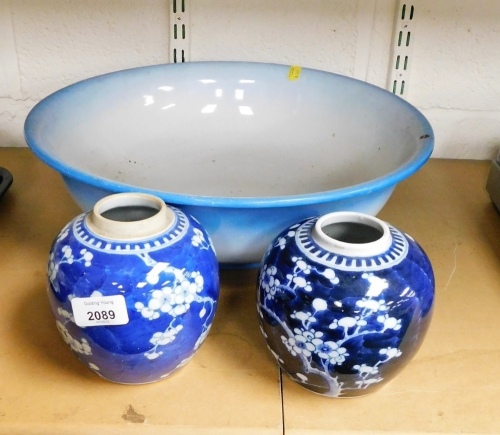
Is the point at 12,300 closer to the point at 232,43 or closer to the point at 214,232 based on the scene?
the point at 214,232

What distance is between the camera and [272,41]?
840mm

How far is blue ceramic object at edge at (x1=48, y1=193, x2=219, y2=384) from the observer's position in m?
0.42

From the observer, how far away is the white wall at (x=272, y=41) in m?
0.82

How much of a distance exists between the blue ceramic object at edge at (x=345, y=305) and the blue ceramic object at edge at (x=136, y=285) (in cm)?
6

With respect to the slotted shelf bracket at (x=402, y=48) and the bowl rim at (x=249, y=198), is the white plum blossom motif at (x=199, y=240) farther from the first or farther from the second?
the slotted shelf bracket at (x=402, y=48)

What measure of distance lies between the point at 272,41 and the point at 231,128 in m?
0.16

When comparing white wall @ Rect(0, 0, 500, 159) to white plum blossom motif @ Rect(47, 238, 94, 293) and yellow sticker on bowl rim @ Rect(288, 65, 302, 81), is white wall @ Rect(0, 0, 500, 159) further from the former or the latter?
white plum blossom motif @ Rect(47, 238, 94, 293)

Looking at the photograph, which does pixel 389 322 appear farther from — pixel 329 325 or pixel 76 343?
pixel 76 343

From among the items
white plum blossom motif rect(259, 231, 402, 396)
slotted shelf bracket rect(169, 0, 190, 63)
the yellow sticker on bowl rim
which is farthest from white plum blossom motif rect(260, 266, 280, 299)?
slotted shelf bracket rect(169, 0, 190, 63)

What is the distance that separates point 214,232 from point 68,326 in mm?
153

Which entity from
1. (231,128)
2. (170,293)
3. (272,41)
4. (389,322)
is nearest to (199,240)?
(170,293)

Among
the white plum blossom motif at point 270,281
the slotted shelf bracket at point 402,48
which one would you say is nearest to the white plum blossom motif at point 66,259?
the white plum blossom motif at point 270,281

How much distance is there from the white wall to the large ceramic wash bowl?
0.09m

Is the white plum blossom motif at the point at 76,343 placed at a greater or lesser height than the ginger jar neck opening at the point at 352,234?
lesser
